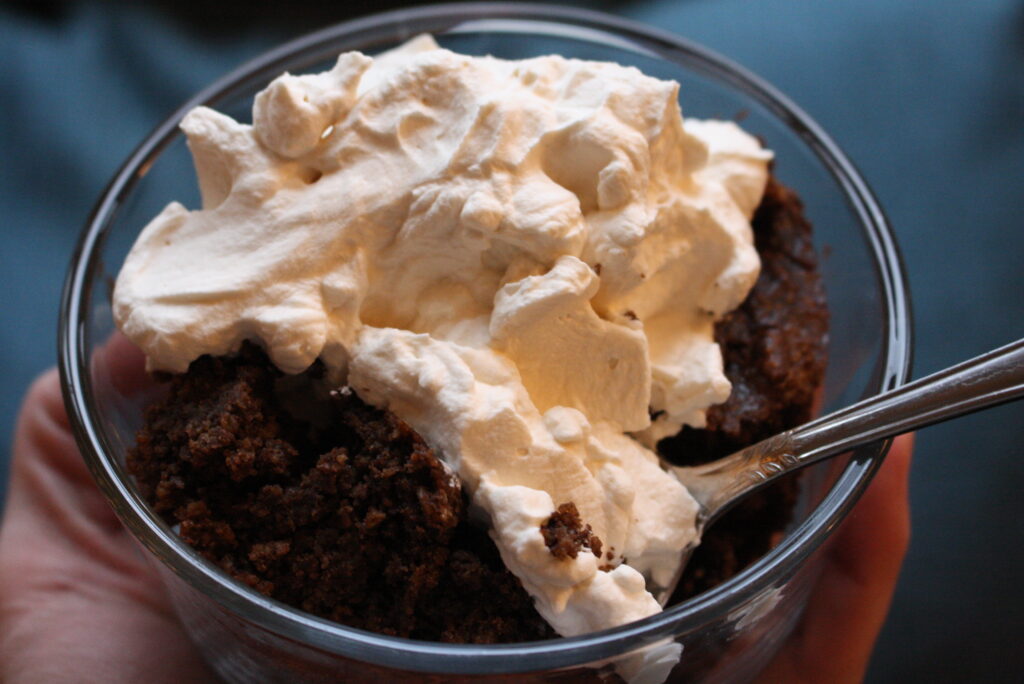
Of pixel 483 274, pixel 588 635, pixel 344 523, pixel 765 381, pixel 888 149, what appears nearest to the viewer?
pixel 588 635

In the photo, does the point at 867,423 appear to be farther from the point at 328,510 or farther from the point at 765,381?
the point at 328,510

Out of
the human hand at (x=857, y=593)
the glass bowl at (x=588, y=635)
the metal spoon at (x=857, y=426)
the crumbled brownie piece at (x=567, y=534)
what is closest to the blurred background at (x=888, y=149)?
the human hand at (x=857, y=593)

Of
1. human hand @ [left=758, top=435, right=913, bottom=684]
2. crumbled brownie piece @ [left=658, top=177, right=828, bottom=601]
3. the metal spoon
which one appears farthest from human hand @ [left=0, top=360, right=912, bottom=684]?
the metal spoon

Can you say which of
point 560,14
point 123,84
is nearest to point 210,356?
point 560,14

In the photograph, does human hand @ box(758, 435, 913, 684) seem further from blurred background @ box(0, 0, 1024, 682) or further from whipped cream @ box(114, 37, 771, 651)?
whipped cream @ box(114, 37, 771, 651)

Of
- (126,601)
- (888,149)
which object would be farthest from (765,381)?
(126,601)

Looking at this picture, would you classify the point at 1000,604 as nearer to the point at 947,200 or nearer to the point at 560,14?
the point at 947,200

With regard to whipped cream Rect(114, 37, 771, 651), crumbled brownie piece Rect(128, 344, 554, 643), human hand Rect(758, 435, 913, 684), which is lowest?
human hand Rect(758, 435, 913, 684)
